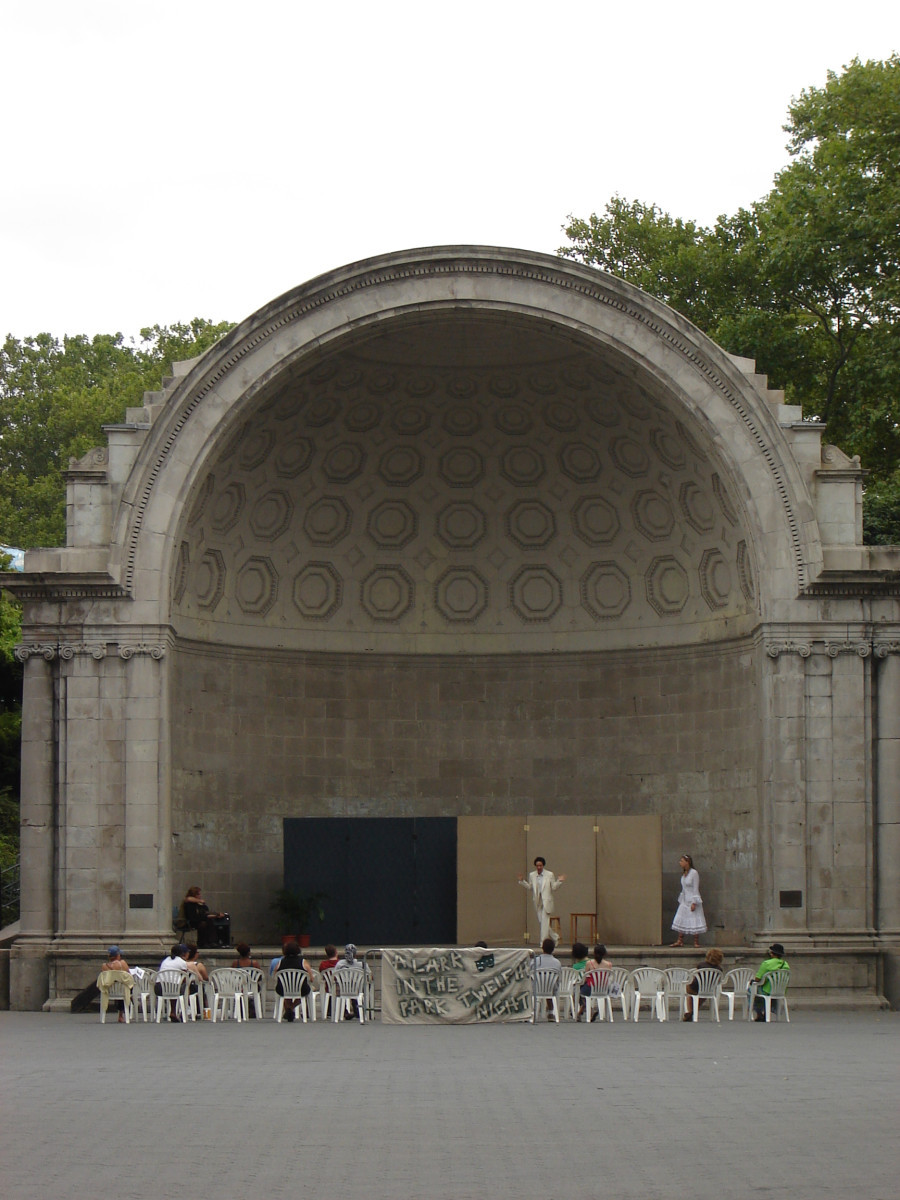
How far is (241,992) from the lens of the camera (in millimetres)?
22844

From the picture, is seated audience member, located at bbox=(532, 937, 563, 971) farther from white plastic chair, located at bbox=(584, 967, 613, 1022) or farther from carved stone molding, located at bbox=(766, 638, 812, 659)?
carved stone molding, located at bbox=(766, 638, 812, 659)

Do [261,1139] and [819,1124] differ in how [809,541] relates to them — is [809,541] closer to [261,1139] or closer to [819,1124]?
[819,1124]

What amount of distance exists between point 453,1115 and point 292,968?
9831mm

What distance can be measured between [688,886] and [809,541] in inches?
227

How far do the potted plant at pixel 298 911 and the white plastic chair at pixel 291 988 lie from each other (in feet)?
17.8

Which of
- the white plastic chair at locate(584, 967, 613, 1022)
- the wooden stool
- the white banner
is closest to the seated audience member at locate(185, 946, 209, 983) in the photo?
the white banner

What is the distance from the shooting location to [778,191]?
143ft

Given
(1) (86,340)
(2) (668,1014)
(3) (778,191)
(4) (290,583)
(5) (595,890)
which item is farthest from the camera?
(1) (86,340)

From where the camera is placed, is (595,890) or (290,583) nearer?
(595,890)

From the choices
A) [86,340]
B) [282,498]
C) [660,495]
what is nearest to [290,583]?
[282,498]

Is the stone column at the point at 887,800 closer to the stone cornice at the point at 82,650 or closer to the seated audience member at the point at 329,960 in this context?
the seated audience member at the point at 329,960

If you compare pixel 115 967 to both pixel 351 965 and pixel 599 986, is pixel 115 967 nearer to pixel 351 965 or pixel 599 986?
pixel 351 965

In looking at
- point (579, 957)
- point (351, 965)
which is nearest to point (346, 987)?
point (351, 965)

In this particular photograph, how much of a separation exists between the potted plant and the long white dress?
233 inches
